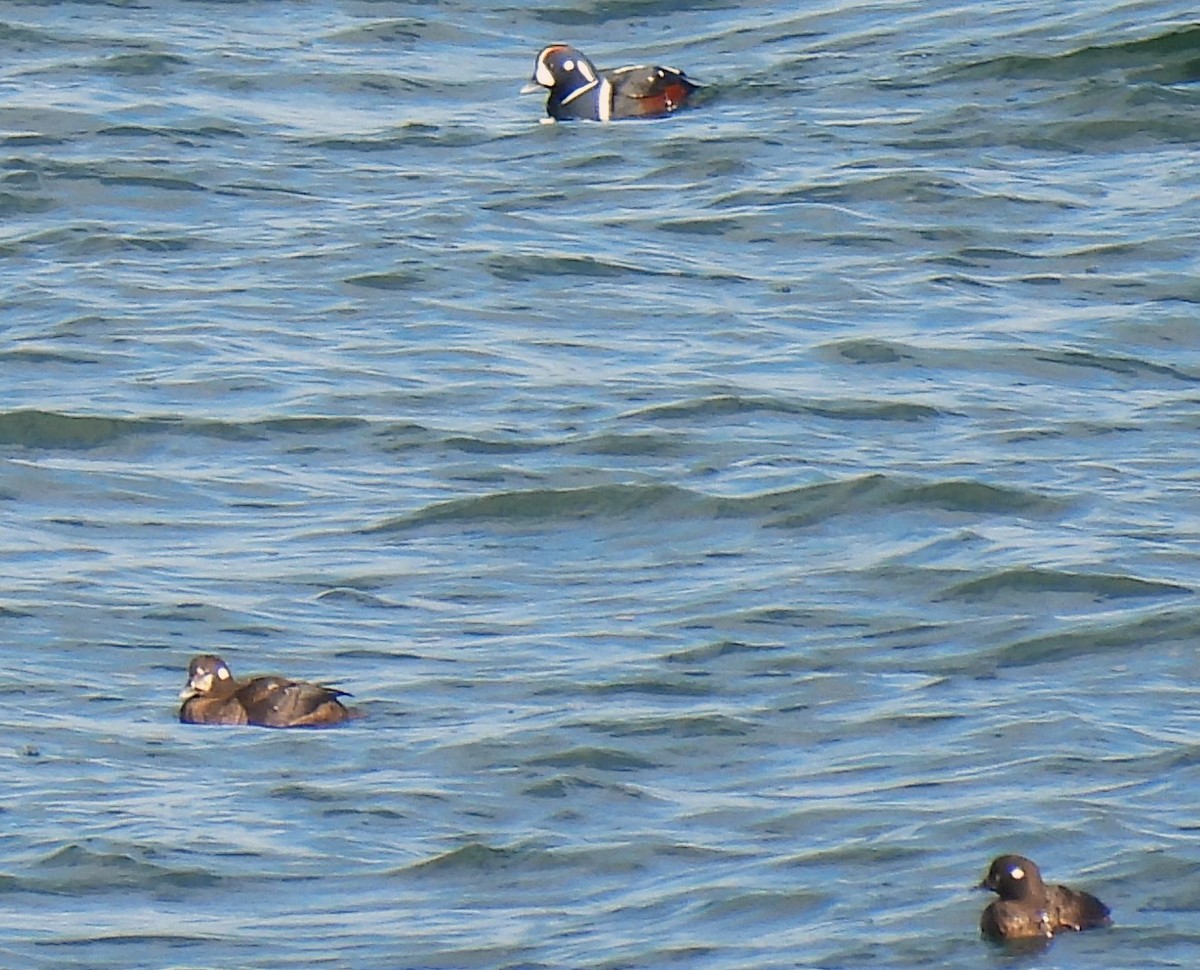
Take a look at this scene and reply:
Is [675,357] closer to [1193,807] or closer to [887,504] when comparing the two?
[887,504]

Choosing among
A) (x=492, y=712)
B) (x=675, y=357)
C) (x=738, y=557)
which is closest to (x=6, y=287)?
(x=675, y=357)

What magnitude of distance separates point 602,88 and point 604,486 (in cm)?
634

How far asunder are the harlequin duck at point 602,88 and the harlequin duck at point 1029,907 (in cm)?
1051

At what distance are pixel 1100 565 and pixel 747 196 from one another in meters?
5.92

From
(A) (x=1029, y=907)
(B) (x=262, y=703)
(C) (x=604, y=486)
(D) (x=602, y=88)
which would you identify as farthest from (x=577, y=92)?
(A) (x=1029, y=907)

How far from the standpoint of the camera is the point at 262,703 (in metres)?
10.3

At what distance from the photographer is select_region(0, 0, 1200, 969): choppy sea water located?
929 centimetres

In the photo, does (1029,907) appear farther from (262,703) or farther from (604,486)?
(604,486)

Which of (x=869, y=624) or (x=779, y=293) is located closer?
(x=869, y=624)

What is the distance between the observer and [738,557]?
1223 cm

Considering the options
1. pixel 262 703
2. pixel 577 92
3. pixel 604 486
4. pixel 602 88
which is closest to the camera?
pixel 262 703

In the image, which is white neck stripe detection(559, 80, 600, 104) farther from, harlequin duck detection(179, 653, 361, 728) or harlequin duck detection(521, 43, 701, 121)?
harlequin duck detection(179, 653, 361, 728)

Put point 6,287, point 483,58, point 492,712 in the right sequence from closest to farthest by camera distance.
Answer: point 492,712, point 6,287, point 483,58

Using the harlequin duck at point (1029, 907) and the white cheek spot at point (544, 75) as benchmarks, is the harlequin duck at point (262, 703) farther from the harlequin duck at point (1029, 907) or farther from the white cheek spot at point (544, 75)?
the white cheek spot at point (544, 75)
